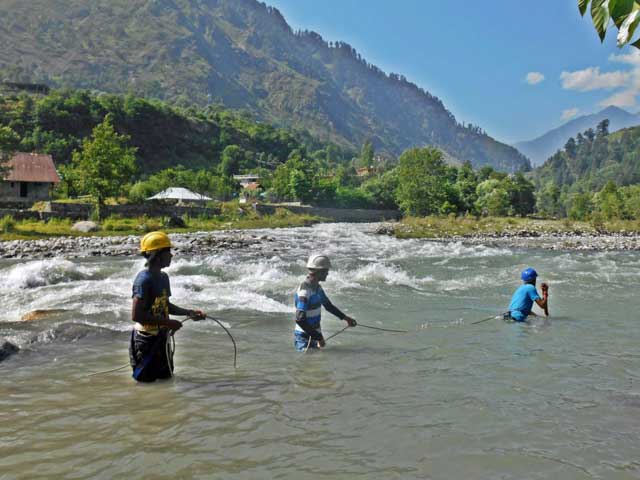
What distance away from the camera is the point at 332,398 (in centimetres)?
642

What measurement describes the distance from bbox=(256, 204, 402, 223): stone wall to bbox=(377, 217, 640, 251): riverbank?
29.6 meters

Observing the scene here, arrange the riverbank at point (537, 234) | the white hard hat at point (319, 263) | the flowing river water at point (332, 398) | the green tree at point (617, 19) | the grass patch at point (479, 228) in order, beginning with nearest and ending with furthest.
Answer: the green tree at point (617, 19) → the flowing river water at point (332, 398) → the white hard hat at point (319, 263) → the riverbank at point (537, 234) → the grass patch at point (479, 228)

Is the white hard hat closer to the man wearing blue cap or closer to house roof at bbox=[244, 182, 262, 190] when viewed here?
the man wearing blue cap

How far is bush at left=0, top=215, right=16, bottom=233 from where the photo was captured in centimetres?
3622

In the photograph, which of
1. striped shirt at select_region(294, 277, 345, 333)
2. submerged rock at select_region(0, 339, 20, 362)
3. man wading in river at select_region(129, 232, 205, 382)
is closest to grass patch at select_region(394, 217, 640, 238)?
striped shirt at select_region(294, 277, 345, 333)

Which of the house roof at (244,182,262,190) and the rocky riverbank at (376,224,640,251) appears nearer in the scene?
the rocky riverbank at (376,224,640,251)

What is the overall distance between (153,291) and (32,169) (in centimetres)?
5946

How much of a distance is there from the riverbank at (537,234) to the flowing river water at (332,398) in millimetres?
28195

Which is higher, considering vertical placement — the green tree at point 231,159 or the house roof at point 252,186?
the green tree at point 231,159

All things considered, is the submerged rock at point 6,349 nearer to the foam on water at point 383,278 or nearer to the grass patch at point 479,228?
the foam on water at point 383,278

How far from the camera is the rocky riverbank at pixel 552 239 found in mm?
38362

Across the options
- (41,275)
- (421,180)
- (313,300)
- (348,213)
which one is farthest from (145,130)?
(313,300)

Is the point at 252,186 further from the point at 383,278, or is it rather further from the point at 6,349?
the point at 6,349

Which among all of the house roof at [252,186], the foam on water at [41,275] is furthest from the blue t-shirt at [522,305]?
the house roof at [252,186]
